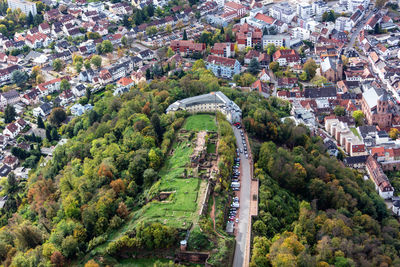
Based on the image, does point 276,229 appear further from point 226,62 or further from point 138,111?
point 226,62

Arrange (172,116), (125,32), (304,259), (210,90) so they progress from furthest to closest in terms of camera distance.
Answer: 1. (125,32)
2. (210,90)
3. (172,116)
4. (304,259)

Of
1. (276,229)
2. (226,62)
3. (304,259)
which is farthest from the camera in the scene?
(226,62)

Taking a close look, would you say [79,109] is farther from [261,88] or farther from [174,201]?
[174,201]

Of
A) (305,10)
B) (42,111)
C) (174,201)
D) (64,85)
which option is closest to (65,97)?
(64,85)

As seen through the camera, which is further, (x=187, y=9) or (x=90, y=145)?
(x=187, y=9)

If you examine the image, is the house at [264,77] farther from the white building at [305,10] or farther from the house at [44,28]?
the house at [44,28]

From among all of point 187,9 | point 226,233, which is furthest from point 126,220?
point 187,9
